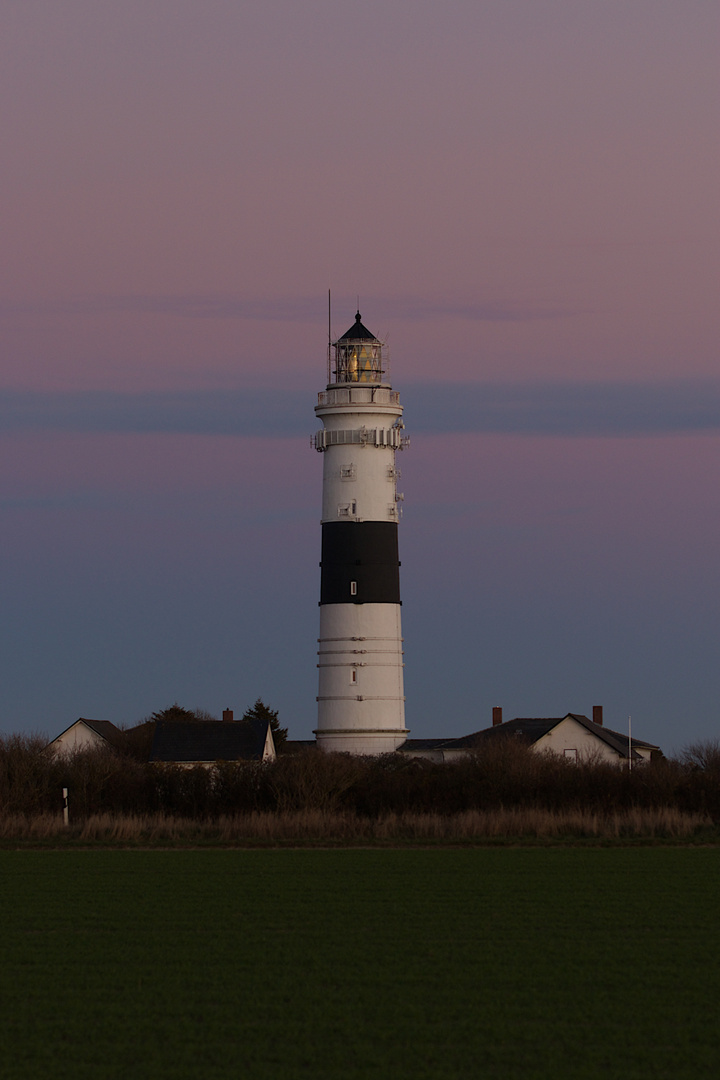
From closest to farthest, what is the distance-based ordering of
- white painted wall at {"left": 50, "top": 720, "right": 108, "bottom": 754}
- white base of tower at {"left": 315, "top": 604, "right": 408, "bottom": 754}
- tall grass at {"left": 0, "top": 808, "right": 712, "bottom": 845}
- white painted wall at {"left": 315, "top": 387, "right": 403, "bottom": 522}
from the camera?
tall grass at {"left": 0, "top": 808, "right": 712, "bottom": 845} < white base of tower at {"left": 315, "top": 604, "right": 408, "bottom": 754} < white painted wall at {"left": 315, "top": 387, "right": 403, "bottom": 522} < white painted wall at {"left": 50, "top": 720, "right": 108, "bottom": 754}

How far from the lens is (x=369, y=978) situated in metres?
17.3

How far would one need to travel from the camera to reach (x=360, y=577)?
5816 cm

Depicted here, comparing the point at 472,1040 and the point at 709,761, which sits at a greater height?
the point at 709,761

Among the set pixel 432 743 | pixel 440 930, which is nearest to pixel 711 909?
pixel 440 930

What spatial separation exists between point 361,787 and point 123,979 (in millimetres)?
30262

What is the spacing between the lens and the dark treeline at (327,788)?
46.8 m

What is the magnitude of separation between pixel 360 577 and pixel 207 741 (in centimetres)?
896

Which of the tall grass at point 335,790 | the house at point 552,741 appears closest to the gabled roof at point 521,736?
the house at point 552,741

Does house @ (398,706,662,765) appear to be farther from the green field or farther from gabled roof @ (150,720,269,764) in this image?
the green field

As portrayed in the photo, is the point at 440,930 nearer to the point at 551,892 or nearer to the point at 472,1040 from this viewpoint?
the point at 551,892

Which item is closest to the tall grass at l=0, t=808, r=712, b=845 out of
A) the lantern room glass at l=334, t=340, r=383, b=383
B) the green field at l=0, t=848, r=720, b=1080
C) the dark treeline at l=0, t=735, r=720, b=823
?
the dark treeline at l=0, t=735, r=720, b=823

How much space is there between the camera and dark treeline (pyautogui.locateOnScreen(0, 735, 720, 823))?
46844mm

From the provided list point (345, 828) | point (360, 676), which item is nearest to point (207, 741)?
point (360, 676)

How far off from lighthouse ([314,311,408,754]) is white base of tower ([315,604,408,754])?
4 cm
